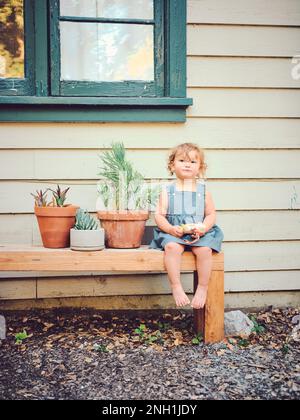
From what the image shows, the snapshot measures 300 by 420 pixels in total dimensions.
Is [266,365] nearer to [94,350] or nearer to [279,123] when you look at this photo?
[94,350]

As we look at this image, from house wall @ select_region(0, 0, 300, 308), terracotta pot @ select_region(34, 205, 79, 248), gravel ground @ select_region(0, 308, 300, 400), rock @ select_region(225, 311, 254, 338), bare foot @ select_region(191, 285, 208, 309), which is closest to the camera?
gravel ground @ select_region(0, 308, 300, 400)

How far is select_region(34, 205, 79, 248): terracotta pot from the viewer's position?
2.67 metres

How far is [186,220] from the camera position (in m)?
2.75

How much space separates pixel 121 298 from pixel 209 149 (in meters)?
1.23

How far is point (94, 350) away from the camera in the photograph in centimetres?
256

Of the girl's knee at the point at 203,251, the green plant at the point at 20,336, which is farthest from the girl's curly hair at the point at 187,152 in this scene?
the green plant at the point at 20,336

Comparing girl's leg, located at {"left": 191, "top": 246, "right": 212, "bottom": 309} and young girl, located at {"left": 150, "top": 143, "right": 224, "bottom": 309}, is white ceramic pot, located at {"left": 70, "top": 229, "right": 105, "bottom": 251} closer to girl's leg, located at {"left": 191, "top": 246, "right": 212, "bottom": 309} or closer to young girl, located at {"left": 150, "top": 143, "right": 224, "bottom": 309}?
young girl, located at {"left": 150, "top": 143, "right": 224, "bottom": 309}

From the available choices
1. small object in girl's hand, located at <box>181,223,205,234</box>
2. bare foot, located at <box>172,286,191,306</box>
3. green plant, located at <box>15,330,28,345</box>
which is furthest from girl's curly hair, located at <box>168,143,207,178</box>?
green plant, located at <box>15,330,28,345</box>

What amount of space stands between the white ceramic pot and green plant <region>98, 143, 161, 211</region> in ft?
0.77

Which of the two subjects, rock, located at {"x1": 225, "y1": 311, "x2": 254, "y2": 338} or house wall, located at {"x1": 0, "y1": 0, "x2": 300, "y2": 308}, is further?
house wall, located at {"x1": 0, "y1": 0, "x2": 300, "y2": 308}

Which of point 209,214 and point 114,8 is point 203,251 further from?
point 114,8
